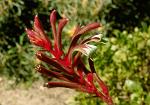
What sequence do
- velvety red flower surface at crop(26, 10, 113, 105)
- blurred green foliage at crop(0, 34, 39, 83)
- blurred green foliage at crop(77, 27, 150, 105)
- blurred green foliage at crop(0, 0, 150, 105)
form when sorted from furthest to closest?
blurred green foliage at crop(0, 34, 39, 83), blurred green foliage at crop(0, 0, 150, 105), blurred green foliage at crop(77, 27, 150, 105), velvety red flower surface at crop(26, 10, 113, 105)

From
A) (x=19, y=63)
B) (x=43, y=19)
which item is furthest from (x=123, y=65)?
(x=43, y=19)

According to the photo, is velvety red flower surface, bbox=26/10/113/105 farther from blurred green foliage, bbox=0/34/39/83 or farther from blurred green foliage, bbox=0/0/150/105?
blurred green foliage, bbox=0/34/39/83

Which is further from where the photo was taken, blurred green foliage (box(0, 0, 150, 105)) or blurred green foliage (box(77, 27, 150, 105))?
blurred green foliage (box(0, 0, 150, 105))

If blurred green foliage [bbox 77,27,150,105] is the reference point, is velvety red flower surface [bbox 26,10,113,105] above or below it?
above

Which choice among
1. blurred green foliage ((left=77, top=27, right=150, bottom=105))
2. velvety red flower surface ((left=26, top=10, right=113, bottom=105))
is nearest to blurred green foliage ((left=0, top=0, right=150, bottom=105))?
blurred green foliage ((left=77, top=27, right=150, bottom=105))

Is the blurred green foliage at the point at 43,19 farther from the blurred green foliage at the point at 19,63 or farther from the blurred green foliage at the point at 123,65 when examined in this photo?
the blurred green foliage at the point at 123,65

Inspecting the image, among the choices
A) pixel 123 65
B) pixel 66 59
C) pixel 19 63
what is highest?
pixel 66 59

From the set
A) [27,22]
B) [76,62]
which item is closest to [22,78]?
[27,22]

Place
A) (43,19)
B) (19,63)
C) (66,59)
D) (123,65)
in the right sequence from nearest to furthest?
(66,59) < (123,65) < (19,63) < (43,19)

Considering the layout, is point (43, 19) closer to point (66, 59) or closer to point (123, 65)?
point (123, 65)

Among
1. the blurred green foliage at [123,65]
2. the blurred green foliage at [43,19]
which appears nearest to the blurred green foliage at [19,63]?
the blurred green foliage at [43,19]
